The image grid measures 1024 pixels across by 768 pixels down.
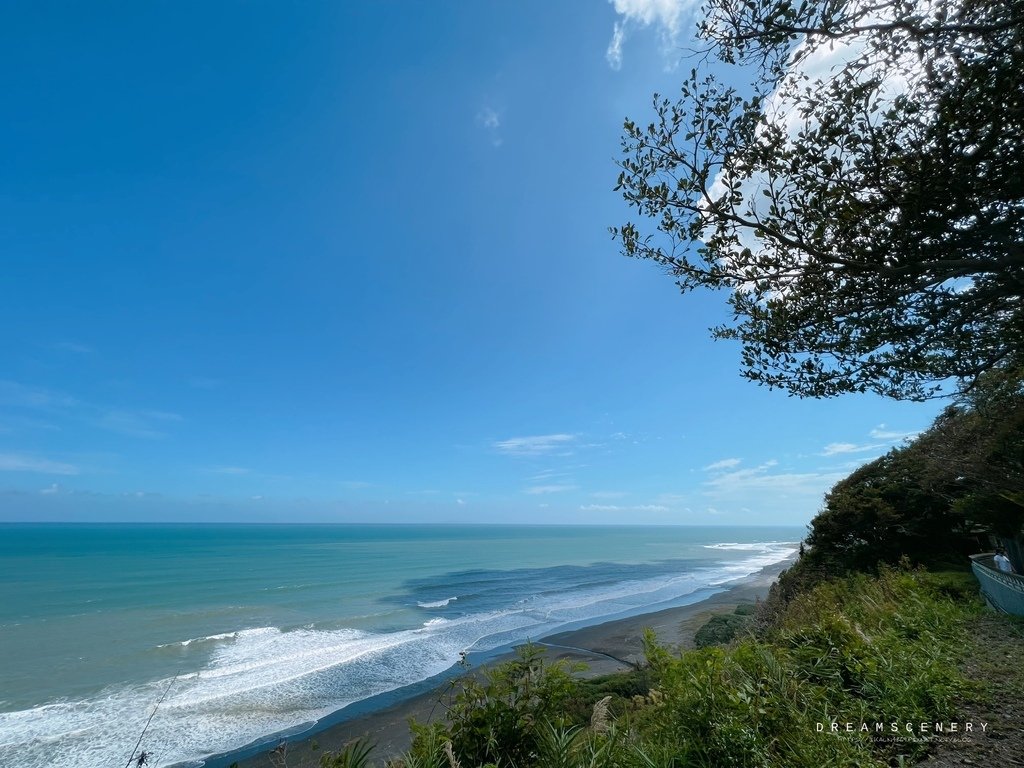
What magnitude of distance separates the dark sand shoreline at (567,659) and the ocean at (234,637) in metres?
1.33

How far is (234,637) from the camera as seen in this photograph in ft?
78.6

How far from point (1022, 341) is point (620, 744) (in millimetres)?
6549

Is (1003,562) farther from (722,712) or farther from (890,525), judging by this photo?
(722,712)

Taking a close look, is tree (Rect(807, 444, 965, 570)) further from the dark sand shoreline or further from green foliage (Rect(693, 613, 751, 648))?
the dark sand shoreline

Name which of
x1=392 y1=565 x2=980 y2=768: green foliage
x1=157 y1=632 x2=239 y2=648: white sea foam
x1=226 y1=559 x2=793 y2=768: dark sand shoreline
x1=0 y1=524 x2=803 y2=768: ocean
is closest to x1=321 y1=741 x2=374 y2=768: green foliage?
x1=226 y1=559 x2=793 y2=768: dark sand shoreline

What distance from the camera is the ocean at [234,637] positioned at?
46.3ft

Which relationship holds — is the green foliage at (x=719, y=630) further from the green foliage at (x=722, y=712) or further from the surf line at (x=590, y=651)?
the green foliage at (x=722, y=712)

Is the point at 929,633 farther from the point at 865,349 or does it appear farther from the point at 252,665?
the point at 252,665

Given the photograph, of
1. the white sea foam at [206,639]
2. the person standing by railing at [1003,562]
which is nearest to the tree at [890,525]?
the person standing by railing at [1003,562]

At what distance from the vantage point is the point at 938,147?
476cm

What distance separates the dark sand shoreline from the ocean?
1331mm

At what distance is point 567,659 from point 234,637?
26058mm

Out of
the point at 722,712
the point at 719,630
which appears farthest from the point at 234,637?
the point at 722,712

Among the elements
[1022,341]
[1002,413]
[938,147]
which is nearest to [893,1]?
[938,147]
